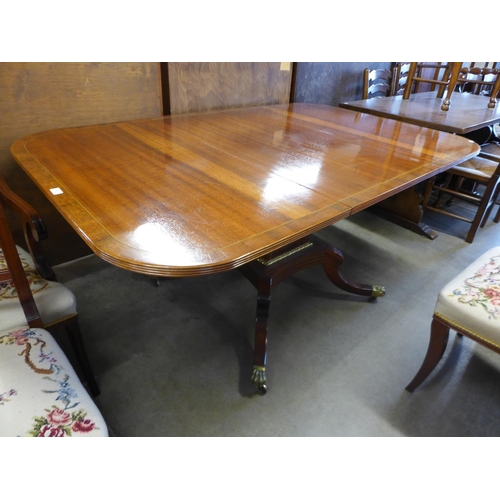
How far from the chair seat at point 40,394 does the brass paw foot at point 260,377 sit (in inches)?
26.9

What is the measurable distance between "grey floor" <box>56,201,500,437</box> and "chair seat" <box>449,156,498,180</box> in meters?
0.76

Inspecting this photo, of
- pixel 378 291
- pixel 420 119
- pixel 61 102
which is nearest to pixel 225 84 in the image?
pixel 61 102

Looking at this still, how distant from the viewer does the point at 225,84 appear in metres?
2.29

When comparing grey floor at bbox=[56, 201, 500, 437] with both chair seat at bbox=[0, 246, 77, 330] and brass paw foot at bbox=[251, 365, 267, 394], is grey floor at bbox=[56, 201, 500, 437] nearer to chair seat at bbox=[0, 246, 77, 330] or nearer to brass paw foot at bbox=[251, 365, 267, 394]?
brass paw foot at bbox=[251, 365, 267, 394]

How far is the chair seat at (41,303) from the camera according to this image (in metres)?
1.09

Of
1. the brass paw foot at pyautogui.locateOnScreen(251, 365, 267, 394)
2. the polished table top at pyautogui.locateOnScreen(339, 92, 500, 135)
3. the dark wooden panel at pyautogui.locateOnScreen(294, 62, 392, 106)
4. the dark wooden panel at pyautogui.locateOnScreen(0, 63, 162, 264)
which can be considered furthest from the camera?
the dark wooden panel at pyautogui.locateOnScreen(294, 62, 392, 106)

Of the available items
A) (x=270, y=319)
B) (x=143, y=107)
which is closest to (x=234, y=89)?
(x=143, y=107)

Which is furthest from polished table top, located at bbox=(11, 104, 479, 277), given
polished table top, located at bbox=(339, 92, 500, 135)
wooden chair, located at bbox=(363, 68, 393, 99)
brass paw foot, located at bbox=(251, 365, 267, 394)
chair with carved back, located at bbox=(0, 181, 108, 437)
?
wooden chair, located at bbox=(363, 68, 393, 99)

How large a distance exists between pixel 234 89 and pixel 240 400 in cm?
190

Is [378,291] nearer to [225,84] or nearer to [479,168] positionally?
[479,168]

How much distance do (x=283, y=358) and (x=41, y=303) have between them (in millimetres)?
977

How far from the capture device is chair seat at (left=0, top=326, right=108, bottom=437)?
2.64 feet

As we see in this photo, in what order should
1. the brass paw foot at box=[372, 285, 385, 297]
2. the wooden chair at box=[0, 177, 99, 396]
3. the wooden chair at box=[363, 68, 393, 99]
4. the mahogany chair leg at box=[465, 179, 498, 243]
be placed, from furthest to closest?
the wooden chair at box=[363, 68, 393, 99] < the mahogany chair leg at box=[465, 179, 498, 243] < the brass paw foot at box=[372, 285, 385, 297] < the wooden chair at box=[0, 177, 99, 396]
